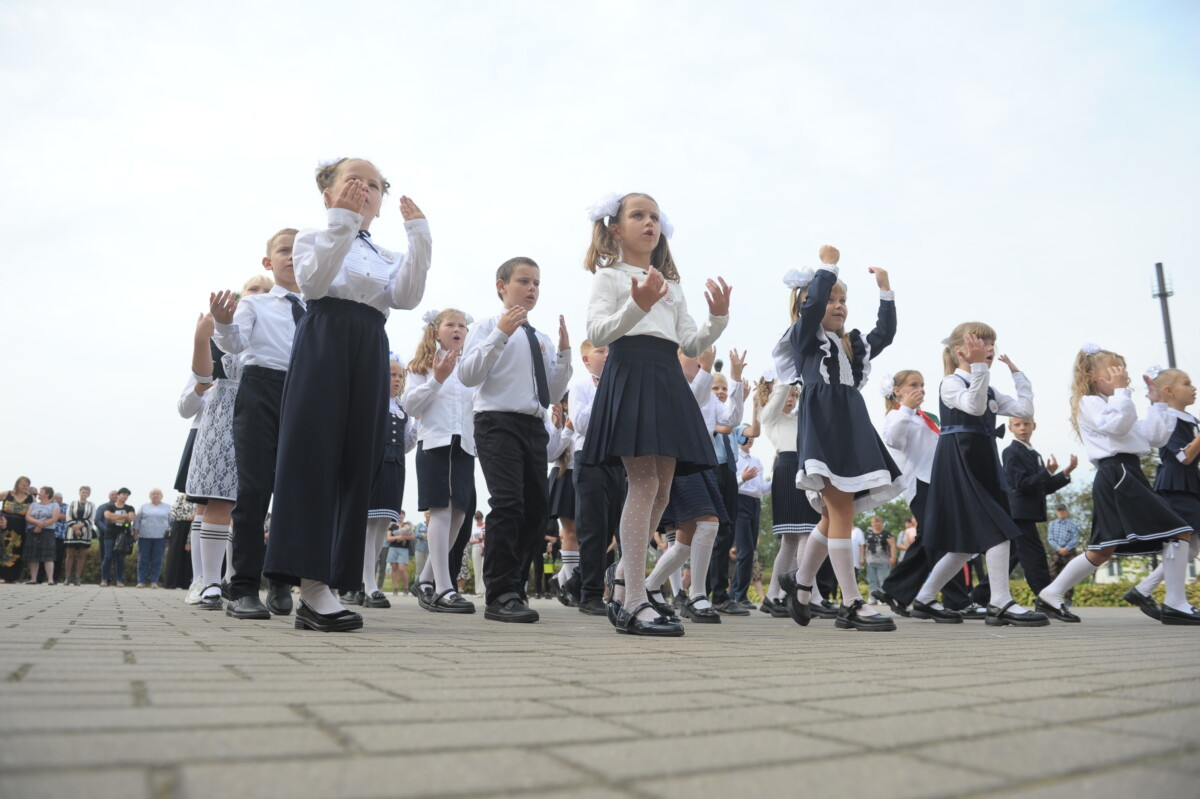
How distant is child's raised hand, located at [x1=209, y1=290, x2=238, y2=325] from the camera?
5.09 m

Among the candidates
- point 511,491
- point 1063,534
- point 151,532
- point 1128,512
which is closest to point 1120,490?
point 1128,512

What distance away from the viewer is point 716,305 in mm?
4719

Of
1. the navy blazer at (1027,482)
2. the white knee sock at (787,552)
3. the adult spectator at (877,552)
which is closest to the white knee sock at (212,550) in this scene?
the white knee sock at (787,552)

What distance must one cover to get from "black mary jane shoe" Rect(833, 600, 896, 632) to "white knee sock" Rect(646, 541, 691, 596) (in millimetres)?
1169

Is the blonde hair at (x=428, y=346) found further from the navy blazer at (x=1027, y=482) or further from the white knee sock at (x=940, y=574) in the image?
the navy blazer at (x=1027, y=482)

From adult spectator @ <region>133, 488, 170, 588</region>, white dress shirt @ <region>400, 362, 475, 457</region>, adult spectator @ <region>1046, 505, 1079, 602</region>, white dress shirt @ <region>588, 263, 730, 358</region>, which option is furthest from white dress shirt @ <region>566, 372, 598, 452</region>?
adult spectator @ <region>133, 488, 170, 588</region>

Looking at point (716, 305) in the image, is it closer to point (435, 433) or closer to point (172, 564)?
point (435, 433)

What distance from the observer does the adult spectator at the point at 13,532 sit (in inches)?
670

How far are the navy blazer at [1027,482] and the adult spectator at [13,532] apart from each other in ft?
56.5

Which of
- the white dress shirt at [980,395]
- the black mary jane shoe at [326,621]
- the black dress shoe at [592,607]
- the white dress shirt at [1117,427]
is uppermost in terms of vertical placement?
the white dress shirt at [980,395]

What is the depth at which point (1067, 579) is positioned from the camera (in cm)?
720

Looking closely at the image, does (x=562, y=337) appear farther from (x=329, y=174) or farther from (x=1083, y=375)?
(x=1083, y=375)

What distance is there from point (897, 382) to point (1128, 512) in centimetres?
238

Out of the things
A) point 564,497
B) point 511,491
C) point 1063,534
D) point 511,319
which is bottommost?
point 1063,534
